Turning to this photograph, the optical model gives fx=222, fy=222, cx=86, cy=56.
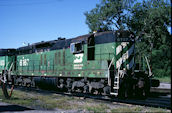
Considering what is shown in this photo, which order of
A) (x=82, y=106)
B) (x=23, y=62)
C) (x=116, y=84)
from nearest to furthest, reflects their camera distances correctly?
(x=82, y=106) < (x=116, y=84) < (x=23, y=62)

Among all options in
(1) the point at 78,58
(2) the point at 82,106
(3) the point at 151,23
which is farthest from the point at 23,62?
(3) the point at 151,23

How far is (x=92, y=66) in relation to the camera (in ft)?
41.4

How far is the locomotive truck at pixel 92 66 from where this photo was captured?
11188mm

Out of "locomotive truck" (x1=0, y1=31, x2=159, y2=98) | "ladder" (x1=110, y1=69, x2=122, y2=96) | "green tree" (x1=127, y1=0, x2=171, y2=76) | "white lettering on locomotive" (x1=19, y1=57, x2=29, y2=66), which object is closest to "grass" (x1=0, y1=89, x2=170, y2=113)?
"ladder" (x1=110, y1=69, x2=122, y2=96)

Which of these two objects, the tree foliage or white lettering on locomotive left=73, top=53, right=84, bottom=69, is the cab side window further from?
the tree foliage

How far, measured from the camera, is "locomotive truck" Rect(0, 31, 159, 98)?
36.7 feet

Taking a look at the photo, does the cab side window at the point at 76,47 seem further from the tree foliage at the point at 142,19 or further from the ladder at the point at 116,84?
the tree foliage at the point at 142,19

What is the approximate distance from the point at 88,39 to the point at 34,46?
7.29 metres

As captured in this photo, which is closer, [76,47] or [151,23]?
[76,47]

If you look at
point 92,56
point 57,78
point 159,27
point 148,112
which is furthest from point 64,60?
point 159,27

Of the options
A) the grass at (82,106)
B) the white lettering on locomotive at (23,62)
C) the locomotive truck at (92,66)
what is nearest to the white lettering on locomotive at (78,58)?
the locomotive truck at (92,66)

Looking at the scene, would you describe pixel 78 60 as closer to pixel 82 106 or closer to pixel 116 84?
pixel 116 84

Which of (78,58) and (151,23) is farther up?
(151,23)

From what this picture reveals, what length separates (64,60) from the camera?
15094mm
